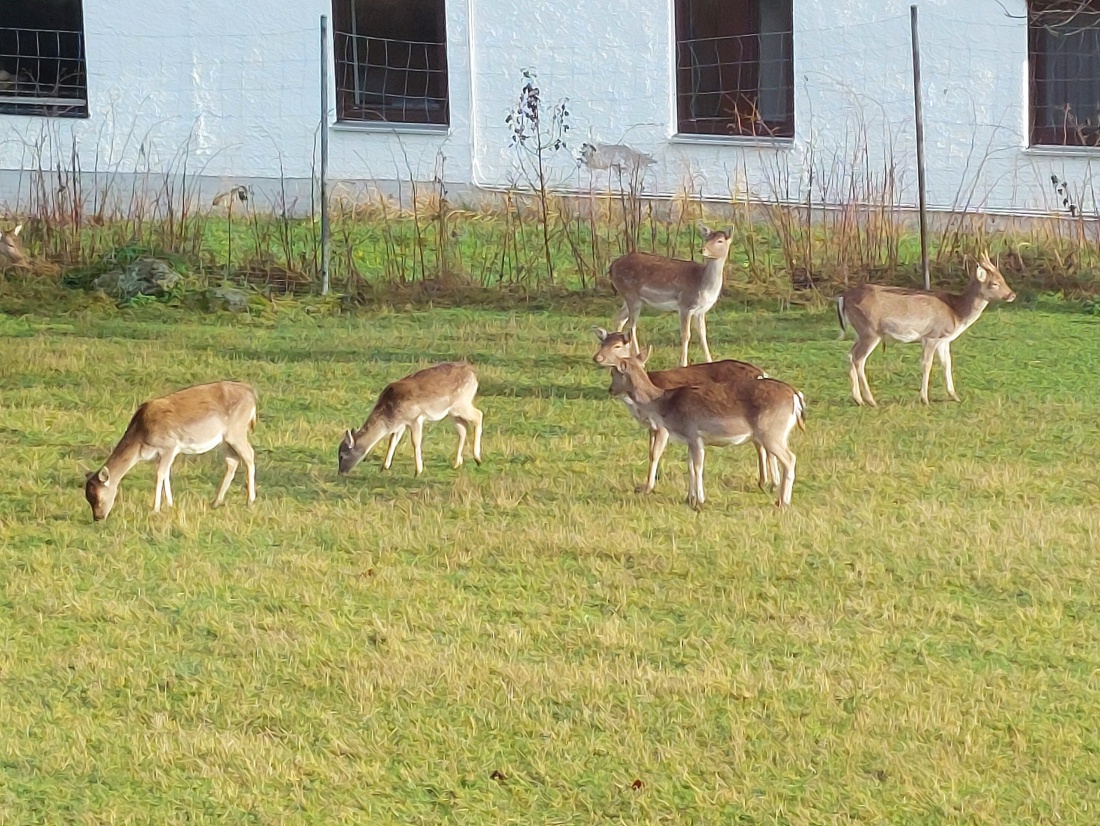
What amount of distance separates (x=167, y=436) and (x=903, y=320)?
5.16 meters

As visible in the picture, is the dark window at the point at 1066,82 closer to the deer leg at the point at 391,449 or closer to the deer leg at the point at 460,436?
the deer leg at the point at 460,436

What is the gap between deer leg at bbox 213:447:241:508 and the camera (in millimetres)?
9844

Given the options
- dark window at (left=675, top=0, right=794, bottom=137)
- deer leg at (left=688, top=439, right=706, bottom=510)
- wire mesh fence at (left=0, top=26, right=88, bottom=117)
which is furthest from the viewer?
wire mesh fence at (left=0, top=26, right=88, bottom=117)

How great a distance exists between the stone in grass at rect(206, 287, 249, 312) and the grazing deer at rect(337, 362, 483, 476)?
5.58 m

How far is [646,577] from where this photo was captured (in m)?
8.58

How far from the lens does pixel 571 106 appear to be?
21641 millimetres

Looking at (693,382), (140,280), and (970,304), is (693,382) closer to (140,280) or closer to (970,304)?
(970,304)

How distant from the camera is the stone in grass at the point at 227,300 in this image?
1608 centimetres

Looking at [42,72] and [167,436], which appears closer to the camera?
[167,436]

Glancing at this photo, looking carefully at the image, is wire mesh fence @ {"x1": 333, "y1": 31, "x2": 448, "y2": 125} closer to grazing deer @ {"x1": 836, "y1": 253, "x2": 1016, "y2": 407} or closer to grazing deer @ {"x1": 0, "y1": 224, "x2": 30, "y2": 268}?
grazing deer @ {"x1": 0, "y1": 224, "x2": 30, "y2": 268}

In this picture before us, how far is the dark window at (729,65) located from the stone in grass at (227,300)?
23.9 feet

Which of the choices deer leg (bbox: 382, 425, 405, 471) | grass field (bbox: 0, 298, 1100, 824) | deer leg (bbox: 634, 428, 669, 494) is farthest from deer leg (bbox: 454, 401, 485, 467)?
deer leg (bbox: 634, 428, 669, 494)

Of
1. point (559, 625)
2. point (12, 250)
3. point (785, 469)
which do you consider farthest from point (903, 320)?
point (12, 250)

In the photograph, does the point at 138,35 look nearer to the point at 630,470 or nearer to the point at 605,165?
the point at 605,165
